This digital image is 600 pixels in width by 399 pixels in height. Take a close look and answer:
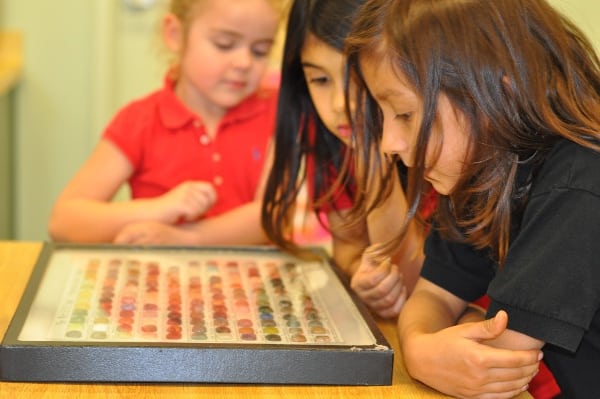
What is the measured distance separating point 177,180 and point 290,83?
1.38 ft

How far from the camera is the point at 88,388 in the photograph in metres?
0.77

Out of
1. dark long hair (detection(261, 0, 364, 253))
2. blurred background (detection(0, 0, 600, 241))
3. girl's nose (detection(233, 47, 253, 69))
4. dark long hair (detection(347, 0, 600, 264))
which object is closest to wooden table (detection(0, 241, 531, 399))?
dark long hair (detection(347, 0, 600, 264))

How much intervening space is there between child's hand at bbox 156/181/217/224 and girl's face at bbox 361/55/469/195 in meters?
0.49

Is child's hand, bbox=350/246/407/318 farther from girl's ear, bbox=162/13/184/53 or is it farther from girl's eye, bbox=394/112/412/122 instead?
girl's ear, bbox=162/13/184/53

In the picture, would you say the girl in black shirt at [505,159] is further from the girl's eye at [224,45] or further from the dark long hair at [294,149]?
the girl's eye at [224,45]

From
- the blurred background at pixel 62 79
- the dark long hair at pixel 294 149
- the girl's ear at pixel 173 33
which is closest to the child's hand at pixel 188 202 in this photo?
the dark long hair at pixel 294 149

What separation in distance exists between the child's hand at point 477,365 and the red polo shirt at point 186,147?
0.82m

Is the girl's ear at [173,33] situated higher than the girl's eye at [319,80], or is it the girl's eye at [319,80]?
the girl's eye at [319,80]

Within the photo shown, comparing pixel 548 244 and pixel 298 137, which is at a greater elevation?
pixel 548 244

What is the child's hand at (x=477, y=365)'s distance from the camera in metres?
0.77

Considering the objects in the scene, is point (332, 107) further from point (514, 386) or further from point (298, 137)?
point (514, 386)

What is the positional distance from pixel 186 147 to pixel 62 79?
1.15 metres

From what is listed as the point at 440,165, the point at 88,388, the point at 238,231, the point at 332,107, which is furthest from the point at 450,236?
the point at 238,231

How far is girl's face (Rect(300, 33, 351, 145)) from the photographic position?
1112 millimetres
